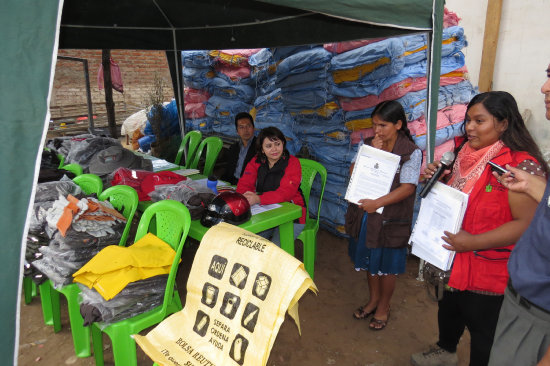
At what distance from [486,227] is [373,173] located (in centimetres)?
82

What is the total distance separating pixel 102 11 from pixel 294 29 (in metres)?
2.39

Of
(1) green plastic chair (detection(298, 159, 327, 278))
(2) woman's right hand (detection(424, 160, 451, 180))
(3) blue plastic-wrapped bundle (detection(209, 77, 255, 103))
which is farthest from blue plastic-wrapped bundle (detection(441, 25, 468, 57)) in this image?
(3) blue plastic-wrapped bundle (detection(209, 77, 255, 103))

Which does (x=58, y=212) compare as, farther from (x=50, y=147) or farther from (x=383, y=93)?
(x=383, y=93)

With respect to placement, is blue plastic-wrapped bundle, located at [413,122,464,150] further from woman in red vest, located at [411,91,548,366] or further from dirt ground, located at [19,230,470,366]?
woman in red vest, located at [411,91,548,366]

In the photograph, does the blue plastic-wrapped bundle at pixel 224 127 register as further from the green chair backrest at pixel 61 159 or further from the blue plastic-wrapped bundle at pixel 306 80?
the green chair backrest at pixel 61 159

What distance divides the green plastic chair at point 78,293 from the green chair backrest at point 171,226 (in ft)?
0.97

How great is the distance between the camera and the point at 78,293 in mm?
2221

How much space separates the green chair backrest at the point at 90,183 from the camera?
309 centimetres

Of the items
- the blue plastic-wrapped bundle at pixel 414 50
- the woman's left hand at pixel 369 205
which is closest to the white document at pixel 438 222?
the woman's left hand at pixel 369 205

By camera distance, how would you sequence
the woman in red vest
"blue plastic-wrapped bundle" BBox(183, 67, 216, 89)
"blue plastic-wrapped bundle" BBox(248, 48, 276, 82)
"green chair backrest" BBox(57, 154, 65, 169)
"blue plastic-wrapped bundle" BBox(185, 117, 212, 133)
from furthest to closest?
"blue plastic-wrapped bundle" BBox(185, 117, 212, 133), "blue plastic-wrapped bundle" BBox(183, 67, 216, 89), "blue plastic-wrapped bundle" BBox(248, 48, 276, 82), "green chair backrest" BBox(57, 154, 65, 169), the woman in red vest

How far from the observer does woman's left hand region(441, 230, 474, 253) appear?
1.63 metres

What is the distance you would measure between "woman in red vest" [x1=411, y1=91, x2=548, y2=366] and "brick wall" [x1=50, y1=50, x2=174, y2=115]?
8.98 m

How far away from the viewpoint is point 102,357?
2.38 m

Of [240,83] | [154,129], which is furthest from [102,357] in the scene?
[154,129]
